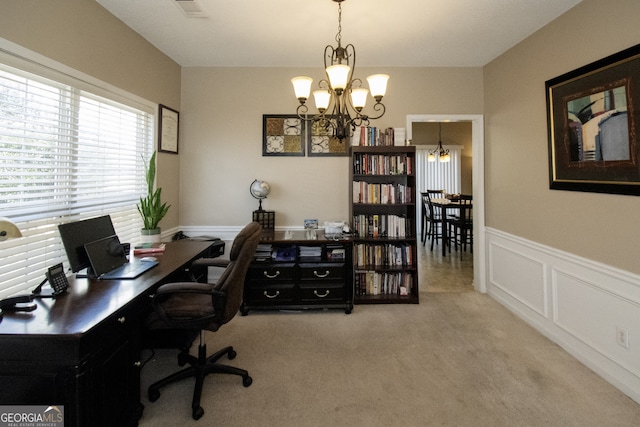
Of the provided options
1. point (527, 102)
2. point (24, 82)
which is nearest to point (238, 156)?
point (24, 82)

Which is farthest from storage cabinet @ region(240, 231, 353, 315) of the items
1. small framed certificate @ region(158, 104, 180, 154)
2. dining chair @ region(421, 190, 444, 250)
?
dining chair @ region(421, 190, 444, 250)

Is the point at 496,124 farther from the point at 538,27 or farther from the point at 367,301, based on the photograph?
the point at 367,301

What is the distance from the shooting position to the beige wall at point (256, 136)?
138 inches

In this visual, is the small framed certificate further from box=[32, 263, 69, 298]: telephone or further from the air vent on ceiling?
box=[32, 263, 69, 298]: telephone

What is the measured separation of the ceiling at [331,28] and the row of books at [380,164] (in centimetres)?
108

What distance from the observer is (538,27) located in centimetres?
265

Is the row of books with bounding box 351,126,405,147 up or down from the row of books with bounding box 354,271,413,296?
up

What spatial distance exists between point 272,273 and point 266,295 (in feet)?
0.76

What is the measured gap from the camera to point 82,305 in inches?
56.1

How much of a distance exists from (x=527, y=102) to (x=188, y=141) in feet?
11.7

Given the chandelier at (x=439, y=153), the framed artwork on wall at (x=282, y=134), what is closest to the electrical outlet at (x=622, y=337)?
the framed artwork on wall at (x=282, y=134)

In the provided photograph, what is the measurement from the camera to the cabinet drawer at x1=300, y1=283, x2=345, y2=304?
10.1 feet

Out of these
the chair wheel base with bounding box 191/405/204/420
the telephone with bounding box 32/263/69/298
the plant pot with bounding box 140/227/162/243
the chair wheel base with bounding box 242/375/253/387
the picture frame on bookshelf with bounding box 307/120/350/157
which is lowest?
the chair wheel base with bounding box 191/405/204/420

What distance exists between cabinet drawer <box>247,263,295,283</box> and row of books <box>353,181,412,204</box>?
41.5 inches
